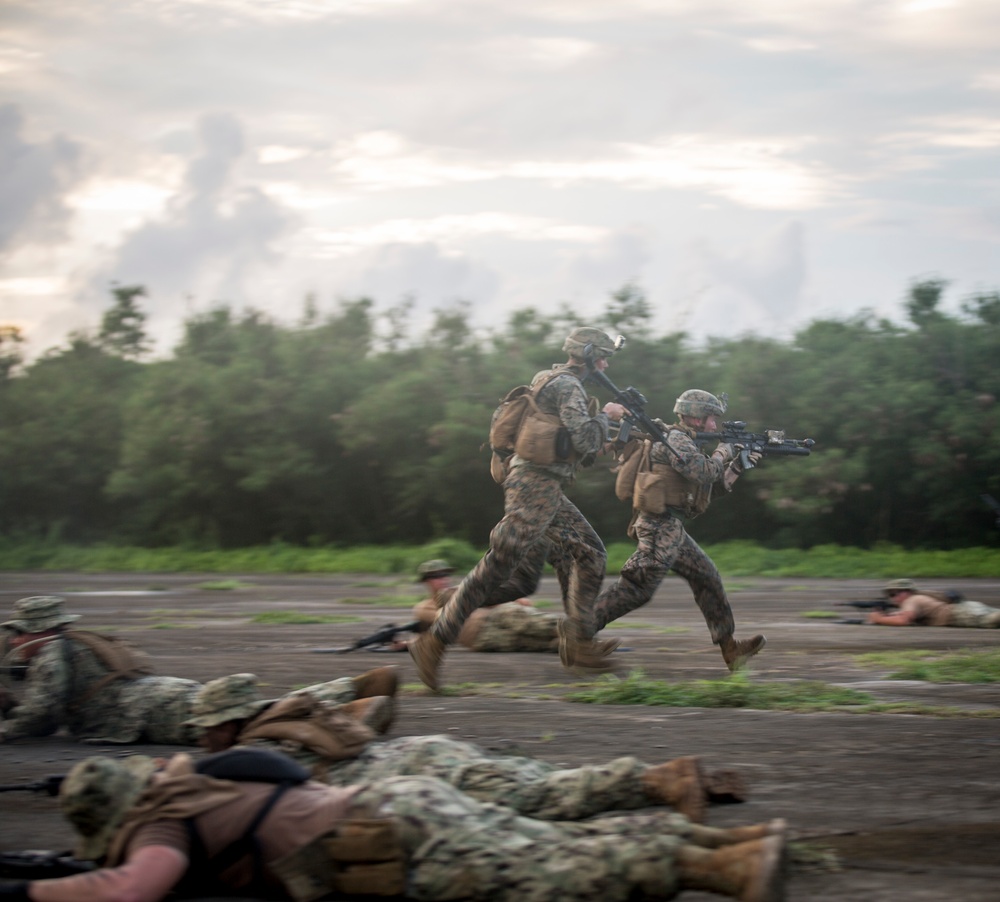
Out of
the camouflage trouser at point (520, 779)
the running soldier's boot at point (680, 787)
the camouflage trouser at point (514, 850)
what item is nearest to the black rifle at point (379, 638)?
the camouflage trouser at point (520, 779)

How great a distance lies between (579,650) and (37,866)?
207 inches

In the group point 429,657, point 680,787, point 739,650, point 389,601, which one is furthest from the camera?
point 389,601

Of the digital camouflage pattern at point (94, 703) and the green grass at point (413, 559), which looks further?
the green grass at point (413, 559)

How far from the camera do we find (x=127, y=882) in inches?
150

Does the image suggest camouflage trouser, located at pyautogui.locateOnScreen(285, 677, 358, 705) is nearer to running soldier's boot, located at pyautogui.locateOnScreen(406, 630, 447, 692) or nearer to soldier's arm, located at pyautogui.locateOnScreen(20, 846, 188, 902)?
running soldier's boot, located at pyautogui.locateOnScreen(406, 630, 447, 692)

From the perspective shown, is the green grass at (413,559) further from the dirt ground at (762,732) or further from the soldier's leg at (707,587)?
Result: the soldier's leg at (707,587)

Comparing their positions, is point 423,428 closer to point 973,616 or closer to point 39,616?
point 973,616

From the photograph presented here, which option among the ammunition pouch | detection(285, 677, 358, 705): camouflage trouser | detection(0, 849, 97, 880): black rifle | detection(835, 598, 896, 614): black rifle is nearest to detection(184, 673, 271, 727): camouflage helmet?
detection(0, 849, 97, 880): black rifle

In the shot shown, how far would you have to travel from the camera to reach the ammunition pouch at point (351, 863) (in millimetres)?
4121

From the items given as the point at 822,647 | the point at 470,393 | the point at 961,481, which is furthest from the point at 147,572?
the point at 822,647

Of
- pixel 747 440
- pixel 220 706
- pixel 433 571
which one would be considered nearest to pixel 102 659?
pixel 220 706

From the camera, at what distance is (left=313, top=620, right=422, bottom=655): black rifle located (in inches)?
430

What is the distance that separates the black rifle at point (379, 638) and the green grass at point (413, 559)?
28.0 feet

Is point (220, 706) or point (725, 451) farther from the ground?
point (725, 451)
